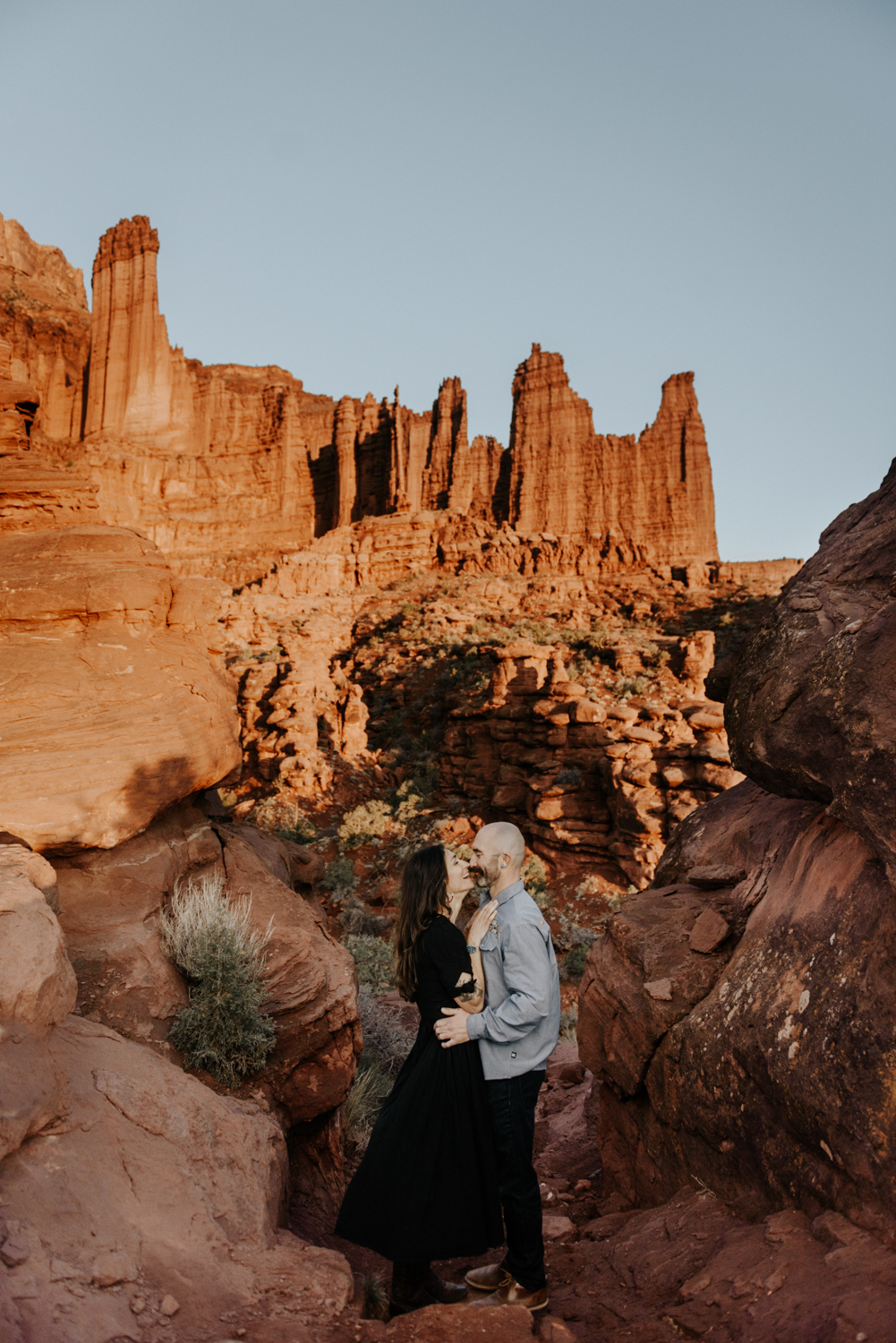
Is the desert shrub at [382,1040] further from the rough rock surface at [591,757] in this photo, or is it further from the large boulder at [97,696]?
the rough rock surface at [591,757]

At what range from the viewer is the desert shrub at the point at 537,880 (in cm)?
1564

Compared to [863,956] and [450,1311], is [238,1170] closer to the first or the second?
[450,1311]

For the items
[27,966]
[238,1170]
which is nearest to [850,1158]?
[238,1170]

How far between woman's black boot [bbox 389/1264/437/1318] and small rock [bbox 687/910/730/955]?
2.27 m

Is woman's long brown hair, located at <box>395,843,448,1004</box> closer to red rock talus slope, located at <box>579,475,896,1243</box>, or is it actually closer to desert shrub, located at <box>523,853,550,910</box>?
red rock talus slope, located at <box>579,475,896,1243</box>

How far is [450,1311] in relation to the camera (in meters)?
3.31

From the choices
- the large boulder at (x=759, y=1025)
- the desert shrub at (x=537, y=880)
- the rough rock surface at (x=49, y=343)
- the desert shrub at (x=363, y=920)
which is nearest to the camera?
the large boulder at (x=759, y=1025)

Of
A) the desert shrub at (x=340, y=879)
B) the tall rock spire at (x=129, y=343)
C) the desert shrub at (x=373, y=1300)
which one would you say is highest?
the tall rock spire at (x=129, y=343)

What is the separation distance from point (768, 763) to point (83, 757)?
4.51 metres

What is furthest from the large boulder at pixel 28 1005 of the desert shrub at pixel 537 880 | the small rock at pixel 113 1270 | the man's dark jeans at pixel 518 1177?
the desert shrub at pixel 537 880

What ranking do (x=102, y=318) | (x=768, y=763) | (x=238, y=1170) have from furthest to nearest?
1. (x=102, y=318)
2. (x=768, y=763)
3. (x=238, y=1170)

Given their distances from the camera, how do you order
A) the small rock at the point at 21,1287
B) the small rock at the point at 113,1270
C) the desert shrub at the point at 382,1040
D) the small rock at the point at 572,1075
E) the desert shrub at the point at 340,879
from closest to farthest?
1. the small rock at the point at 21,1287
2. the small rock at the point at 113,1270
3. the desert shrub at the point at 382,1040
4. the small rock at the point at 572,1075
5. the desert shrub at the point at 340,879

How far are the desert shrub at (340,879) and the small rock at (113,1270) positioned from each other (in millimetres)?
12275

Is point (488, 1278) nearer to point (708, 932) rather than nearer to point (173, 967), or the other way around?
point (708, 932)
